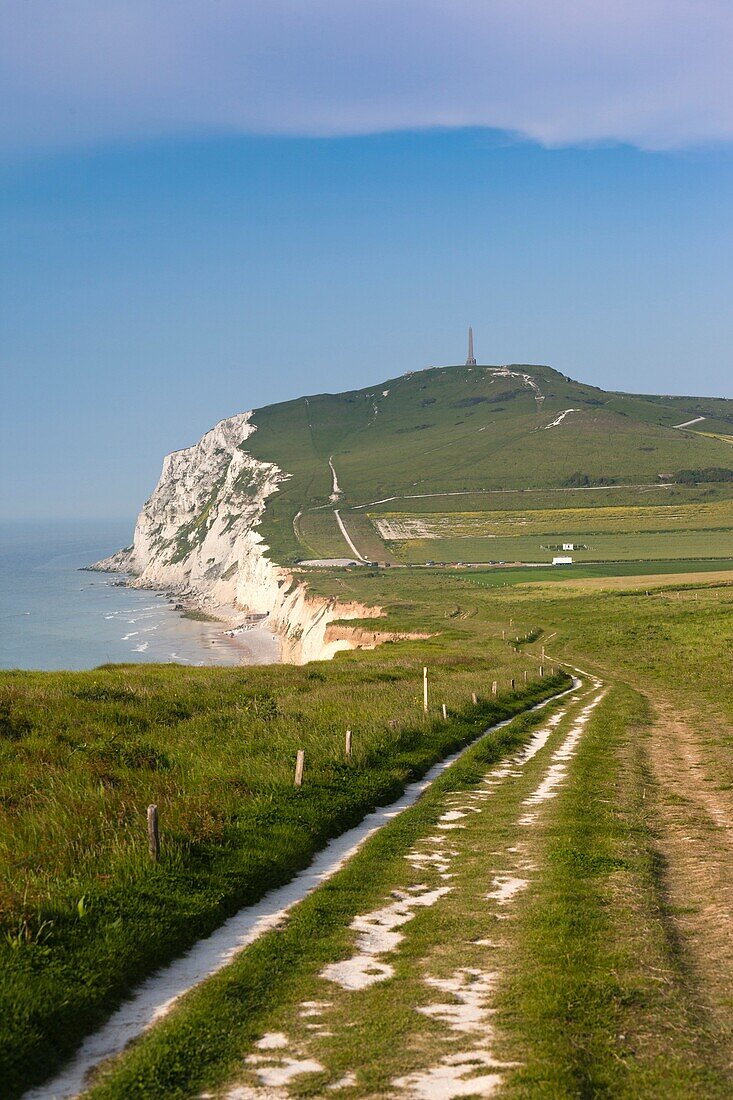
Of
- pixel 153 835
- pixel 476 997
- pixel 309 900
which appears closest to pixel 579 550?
pixel 309 900

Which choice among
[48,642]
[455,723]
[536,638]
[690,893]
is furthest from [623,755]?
[48,642]

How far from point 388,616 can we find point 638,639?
33373 mm

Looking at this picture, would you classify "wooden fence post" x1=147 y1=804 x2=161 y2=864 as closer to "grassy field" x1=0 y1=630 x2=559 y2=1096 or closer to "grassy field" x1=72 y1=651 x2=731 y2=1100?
"grassy field" x1=0 y1=630 x2=559 y2=1096

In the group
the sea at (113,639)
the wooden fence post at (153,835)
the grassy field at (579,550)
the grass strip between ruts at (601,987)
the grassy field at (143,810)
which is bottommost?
the sea at (113,639)

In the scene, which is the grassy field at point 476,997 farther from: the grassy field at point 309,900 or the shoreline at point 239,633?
the shoreline at point 239,633

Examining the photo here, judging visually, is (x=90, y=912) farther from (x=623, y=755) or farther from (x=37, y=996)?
(x=623, y=755)

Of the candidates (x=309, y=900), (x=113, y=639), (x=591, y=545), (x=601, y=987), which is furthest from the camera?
(x=591, y=545)

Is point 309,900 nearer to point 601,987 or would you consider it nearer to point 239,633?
point 601,987

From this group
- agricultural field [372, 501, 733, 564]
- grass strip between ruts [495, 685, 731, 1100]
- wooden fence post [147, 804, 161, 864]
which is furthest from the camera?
agricultural field [372, 501, 733, 564]

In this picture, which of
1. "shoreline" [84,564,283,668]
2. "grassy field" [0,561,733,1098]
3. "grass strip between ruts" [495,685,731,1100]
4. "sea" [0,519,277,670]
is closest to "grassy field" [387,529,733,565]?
"shoreline" [84,564,283,668]

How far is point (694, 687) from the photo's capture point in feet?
165

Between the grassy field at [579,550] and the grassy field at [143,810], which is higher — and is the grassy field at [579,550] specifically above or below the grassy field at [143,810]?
above

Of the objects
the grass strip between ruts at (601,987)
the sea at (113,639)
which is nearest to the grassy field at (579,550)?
the sea at (113,639)

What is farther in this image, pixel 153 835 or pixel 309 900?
pixel 153 835
